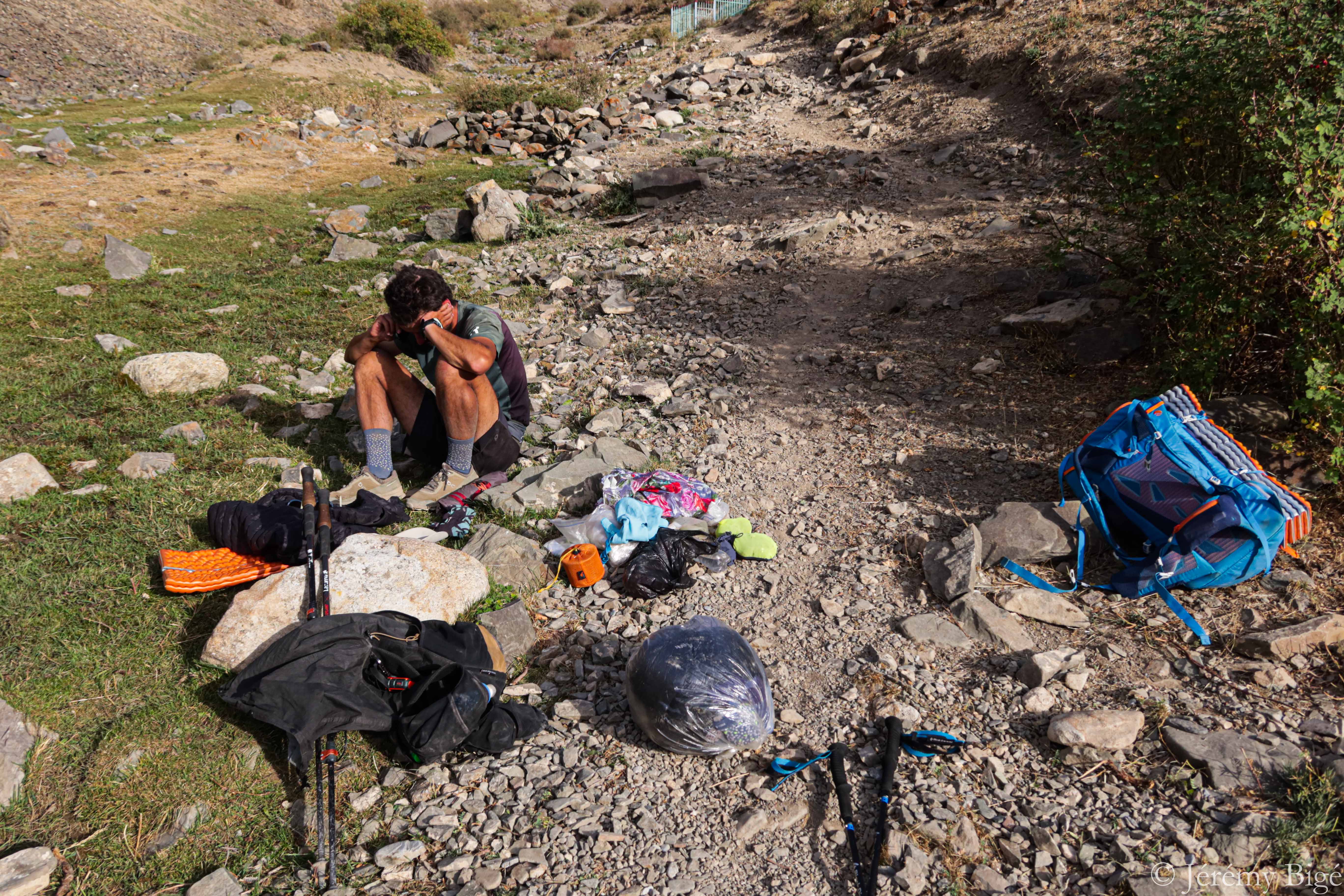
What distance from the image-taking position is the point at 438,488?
14.4ft

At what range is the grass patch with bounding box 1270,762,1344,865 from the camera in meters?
2.11

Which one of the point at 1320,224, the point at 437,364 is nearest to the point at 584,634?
the point at 437,364

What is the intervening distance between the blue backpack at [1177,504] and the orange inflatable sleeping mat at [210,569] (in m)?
3.75

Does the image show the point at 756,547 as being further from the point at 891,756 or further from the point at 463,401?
the point at 463,401

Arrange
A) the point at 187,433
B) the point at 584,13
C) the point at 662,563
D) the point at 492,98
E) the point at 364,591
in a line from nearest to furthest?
the point at 364,591
the point at 662,563
the point at 187,433
the point at 492,98
the point at 584,13

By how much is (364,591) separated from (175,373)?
355 centimetres

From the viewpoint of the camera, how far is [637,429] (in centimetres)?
510

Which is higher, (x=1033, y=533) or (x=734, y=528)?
(x=1033, y=533)

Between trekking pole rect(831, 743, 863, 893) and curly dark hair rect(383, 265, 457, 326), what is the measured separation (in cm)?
323

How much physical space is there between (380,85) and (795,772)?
21.3 m

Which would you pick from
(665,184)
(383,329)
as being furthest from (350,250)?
(383,329)

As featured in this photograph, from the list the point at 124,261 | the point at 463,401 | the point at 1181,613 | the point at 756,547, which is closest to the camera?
the point at 1181,613

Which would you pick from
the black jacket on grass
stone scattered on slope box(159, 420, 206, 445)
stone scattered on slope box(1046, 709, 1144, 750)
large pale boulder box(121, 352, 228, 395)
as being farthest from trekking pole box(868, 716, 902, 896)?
large pale boulder box(121, 352, 228, 395)

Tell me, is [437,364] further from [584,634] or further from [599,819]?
[599,819]
